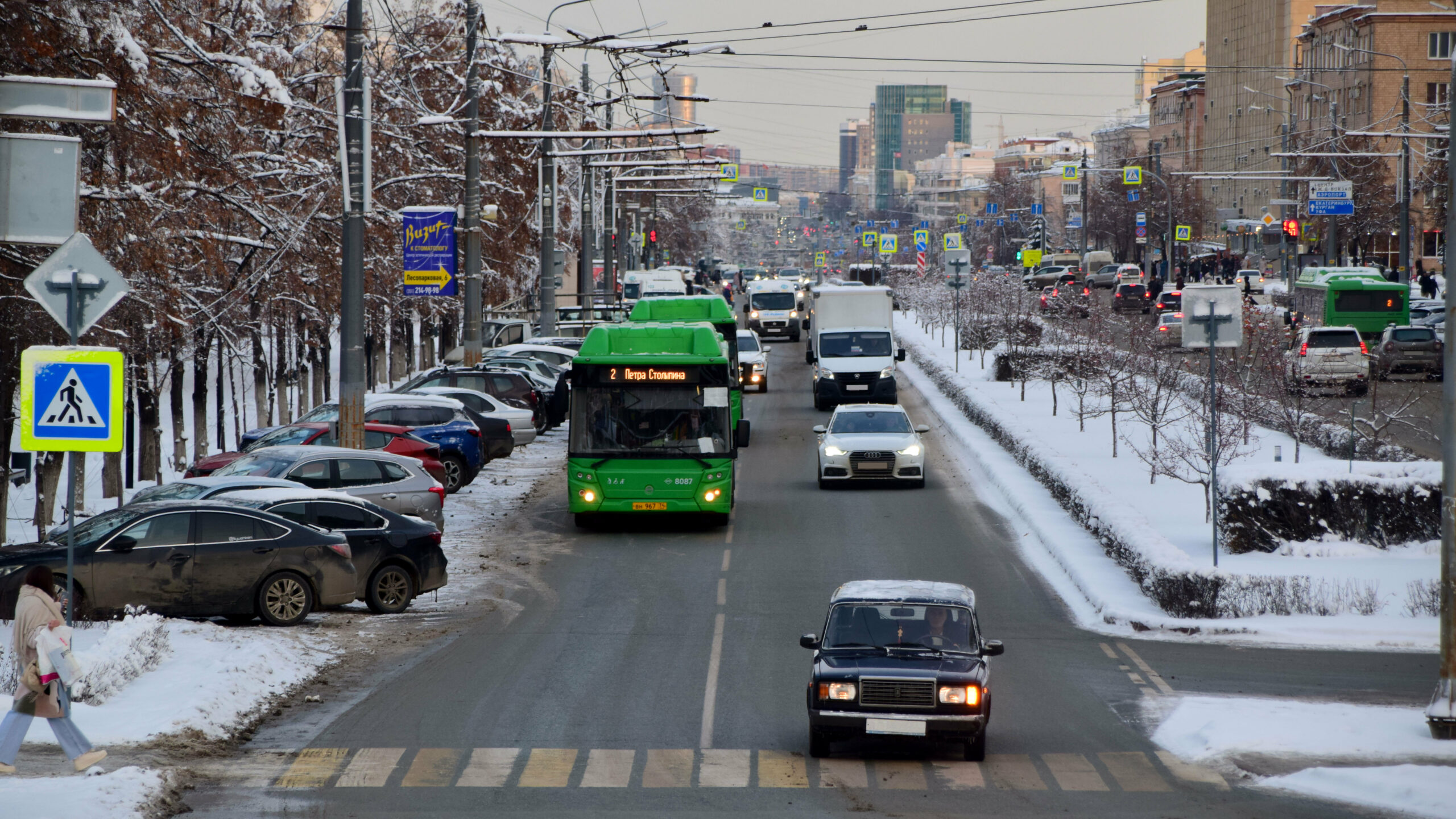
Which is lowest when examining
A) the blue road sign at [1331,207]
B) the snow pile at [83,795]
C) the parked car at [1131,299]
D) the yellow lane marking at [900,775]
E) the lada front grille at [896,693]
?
the yellow lane marking at [900,775]

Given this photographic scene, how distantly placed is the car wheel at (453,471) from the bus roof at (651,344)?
5347 mm

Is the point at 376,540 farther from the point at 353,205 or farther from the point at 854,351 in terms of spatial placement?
→ the point at 854,351

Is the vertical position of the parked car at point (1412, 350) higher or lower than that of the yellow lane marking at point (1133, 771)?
higher

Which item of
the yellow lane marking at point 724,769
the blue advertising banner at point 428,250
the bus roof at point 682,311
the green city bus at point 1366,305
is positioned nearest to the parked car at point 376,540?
the yellow lane marking at point 724,769

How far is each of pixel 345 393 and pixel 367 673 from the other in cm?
846

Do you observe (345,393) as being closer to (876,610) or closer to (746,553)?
(746,553)

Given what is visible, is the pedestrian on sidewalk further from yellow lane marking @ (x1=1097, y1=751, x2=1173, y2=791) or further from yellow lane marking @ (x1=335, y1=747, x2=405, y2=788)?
yellow lane marking @ (x1=1097, y1=751, x2=1173, y2=791)

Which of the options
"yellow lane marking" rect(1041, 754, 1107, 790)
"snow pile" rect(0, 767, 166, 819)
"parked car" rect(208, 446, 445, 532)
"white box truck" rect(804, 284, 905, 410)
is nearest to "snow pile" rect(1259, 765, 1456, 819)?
"yellow lane marking" rect(1041, 754, 1107, 790)

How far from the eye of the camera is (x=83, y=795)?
33.4 feet

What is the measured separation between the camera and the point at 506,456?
3278cm

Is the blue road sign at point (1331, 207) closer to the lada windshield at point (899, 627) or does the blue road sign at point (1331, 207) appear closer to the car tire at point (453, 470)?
the car tire at point (453, 470)

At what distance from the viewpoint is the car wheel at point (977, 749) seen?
12.0 m

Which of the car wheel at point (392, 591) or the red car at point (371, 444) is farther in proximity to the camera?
the red car at point (371, 444)

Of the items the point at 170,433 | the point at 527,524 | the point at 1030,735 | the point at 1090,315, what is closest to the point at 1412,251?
the point at 1090,315
